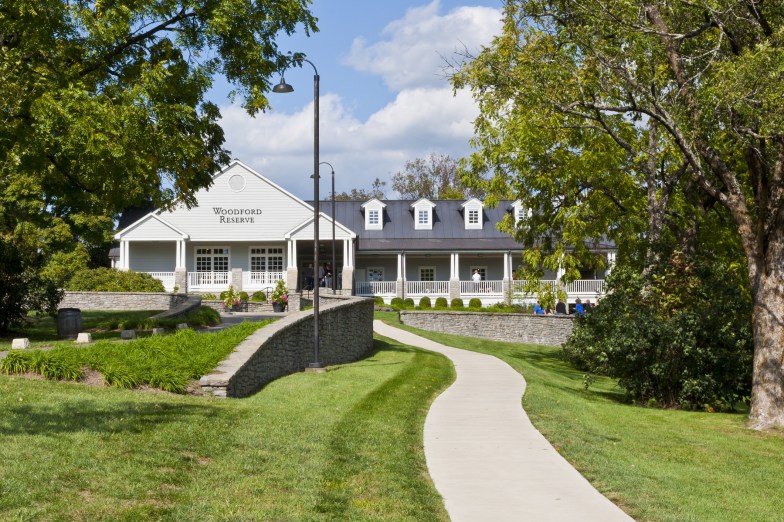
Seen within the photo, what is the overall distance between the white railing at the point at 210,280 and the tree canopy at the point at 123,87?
25515mm

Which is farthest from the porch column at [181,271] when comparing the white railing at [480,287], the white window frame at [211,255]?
the white railing at [480,287]

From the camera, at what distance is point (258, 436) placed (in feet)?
30.5

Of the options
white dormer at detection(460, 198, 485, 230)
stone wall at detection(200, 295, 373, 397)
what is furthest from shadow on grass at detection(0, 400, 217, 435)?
white dormer at detection(460, 198, 485, 230)

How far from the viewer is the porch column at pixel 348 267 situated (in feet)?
152

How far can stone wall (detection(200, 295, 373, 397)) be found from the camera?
12.6 m

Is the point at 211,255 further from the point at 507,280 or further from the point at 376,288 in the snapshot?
the point at 507,280

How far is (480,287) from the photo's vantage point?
48812 millimetres

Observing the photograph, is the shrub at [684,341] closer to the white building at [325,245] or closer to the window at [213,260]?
the white building at [325,245]

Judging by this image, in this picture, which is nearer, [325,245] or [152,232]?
[152,232]

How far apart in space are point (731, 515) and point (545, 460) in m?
2.11

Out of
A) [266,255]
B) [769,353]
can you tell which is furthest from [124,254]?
[769,353]

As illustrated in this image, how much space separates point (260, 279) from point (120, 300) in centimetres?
1308

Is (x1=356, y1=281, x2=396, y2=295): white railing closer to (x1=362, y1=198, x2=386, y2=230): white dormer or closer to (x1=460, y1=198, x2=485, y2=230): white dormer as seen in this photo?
(x1=362, y1=198, x2=386, y2=230): white dormer

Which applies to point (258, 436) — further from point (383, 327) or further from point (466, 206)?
point (466, 206)
